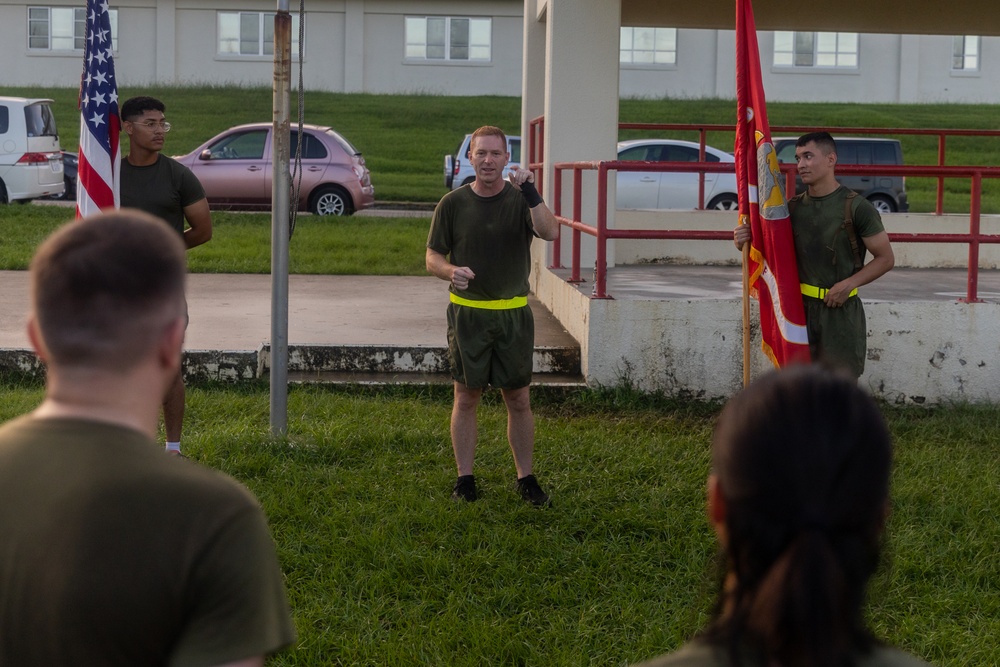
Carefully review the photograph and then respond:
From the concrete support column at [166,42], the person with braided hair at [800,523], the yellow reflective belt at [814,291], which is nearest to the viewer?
the person with braided hair at [800,523]

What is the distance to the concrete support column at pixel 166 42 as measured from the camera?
37375 mm

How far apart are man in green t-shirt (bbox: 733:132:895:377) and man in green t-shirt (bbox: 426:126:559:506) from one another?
1.23m

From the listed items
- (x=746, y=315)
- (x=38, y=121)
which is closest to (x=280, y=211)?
(x=746, y=315)

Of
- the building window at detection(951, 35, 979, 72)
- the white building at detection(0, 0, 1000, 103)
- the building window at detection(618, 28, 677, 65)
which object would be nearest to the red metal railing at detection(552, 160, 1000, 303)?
the white building at detection(0, 0, 1000, 103)

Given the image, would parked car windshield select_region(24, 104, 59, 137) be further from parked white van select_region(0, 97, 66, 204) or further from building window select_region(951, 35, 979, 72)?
Result: building window select_region(951, 35, 979, 72)

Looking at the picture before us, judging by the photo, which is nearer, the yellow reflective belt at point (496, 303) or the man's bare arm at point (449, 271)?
the man's bare arm at point (449, 271)

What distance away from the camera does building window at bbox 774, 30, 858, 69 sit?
37.7 meters

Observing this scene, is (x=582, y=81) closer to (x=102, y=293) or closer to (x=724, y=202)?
(x=102, y=293)

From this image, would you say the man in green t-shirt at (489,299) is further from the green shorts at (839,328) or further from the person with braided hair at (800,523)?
the person with braided hair at (800,523)

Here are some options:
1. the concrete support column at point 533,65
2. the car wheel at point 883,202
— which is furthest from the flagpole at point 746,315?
the car wheel at point 883,202

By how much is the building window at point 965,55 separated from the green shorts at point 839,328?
35.1m

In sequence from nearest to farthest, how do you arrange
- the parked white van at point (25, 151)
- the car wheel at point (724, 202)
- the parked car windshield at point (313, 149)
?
1. the parked car windshield at point (313, 149)
2. the parked white van at point (25, 151)
3. the car wheel at point (724, 202)

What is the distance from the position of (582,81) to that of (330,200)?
357 inches

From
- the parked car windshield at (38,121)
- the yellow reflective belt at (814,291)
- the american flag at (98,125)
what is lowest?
the yellow reflective belt at (814,291)
